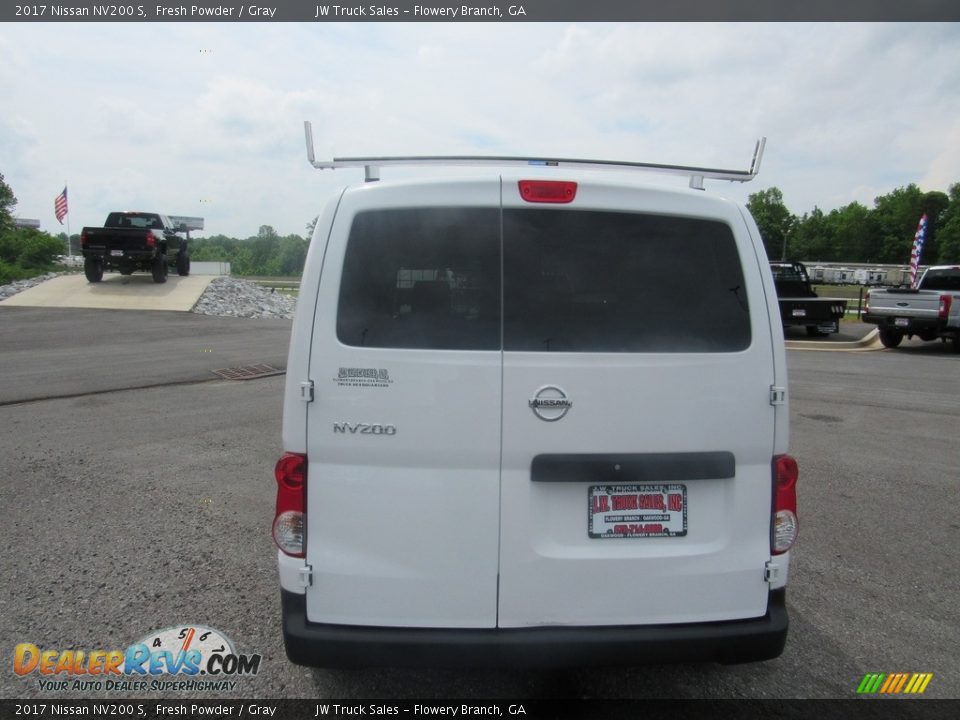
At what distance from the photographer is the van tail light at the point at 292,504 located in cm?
249

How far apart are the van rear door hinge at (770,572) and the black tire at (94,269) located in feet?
73.6

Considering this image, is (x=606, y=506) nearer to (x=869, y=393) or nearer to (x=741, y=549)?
(x=741, y=549)

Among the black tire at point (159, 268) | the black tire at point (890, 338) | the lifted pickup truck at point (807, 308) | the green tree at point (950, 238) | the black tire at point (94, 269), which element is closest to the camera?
the black tire at point (890, 338)

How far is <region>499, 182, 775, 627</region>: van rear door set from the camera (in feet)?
8.11

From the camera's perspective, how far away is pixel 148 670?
3158 mm

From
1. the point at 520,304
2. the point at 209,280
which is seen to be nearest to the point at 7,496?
the point at 520,304

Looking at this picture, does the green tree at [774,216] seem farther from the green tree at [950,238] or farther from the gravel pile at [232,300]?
the gravel pile at [232,300]

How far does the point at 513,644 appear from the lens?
8.14ft

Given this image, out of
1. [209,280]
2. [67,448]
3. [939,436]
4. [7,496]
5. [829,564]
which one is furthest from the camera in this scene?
[209,280]

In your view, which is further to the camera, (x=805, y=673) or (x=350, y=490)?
(x=805, y=673)

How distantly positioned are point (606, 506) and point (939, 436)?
725 cm

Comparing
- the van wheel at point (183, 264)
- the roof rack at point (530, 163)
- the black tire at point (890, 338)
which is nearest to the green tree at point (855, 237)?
the black tire at point (890, 338)

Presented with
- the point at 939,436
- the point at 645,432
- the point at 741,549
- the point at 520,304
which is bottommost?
the point at 939,436

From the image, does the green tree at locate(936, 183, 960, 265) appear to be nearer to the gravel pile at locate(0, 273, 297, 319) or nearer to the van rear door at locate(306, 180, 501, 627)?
the gravel pile at locate(0, 273, 297, 319)
